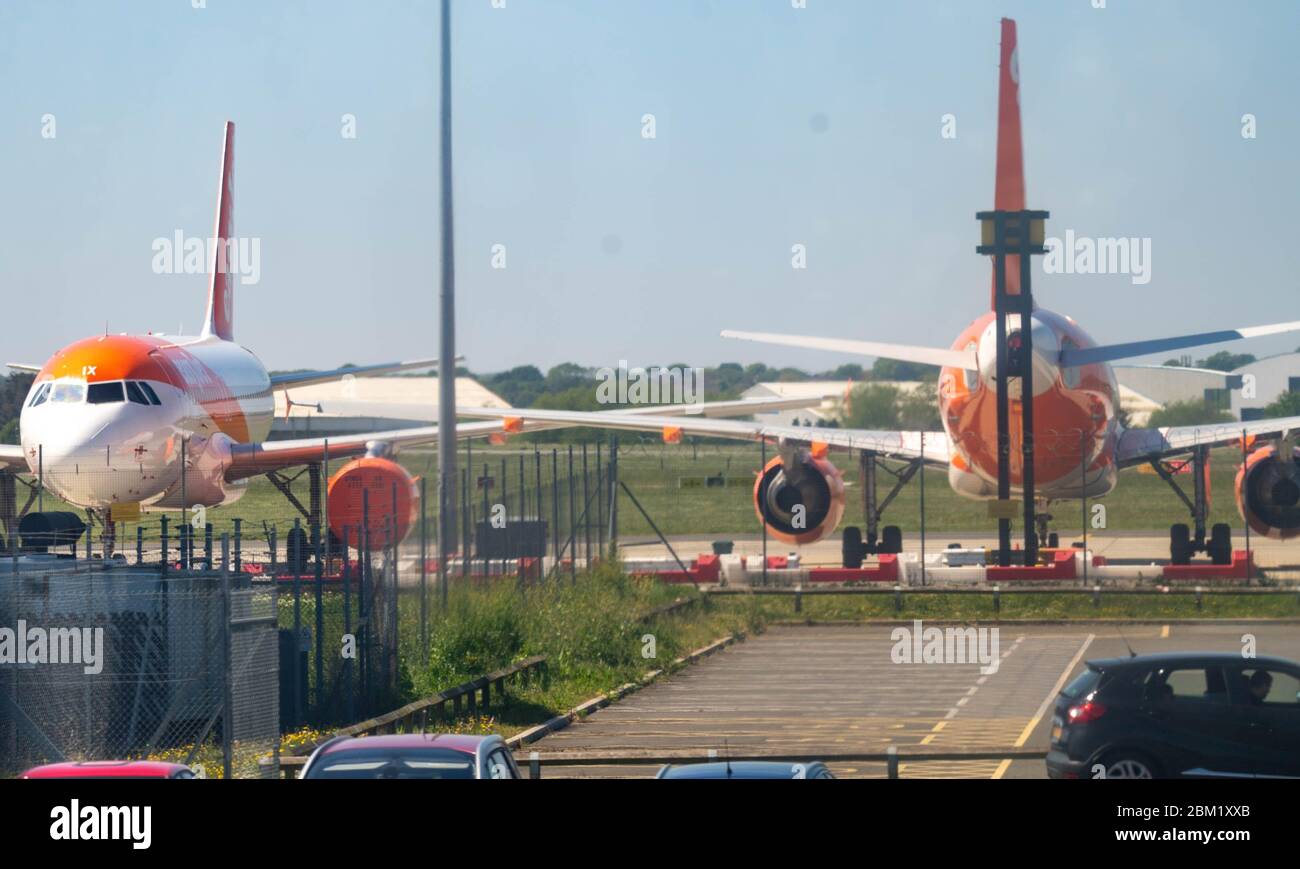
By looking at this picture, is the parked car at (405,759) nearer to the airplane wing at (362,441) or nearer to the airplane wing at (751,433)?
the airplane wing at (362,441)

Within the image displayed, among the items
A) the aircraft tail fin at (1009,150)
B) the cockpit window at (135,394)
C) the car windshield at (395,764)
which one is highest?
the aircraft tail fin at (1009,150)

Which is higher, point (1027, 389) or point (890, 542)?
point (1027, 389)

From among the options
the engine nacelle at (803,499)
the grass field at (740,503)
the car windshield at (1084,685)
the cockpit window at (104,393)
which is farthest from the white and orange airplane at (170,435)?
→ the car windshield at (1084,685)

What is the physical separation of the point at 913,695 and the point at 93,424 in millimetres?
14725

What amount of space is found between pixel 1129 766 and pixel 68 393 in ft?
69.9

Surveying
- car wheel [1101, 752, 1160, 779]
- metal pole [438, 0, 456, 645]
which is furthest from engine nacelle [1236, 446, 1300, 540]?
car wheel [1101, 752, 1160, 779]

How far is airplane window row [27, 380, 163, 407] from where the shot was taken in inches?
1192

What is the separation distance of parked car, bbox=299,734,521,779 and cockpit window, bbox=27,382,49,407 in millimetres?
20684

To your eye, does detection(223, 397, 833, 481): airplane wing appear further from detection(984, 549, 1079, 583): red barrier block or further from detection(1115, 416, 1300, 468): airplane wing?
detection(1115, 416, 1300, 468): airplane wing

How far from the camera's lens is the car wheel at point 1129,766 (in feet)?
45.9

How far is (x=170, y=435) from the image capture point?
31141 mm

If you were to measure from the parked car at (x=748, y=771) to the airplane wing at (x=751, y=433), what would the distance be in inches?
1047

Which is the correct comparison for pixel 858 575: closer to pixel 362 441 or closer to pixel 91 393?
pixel 362 441

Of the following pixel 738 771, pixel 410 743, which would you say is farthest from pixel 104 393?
pixel 738 771
